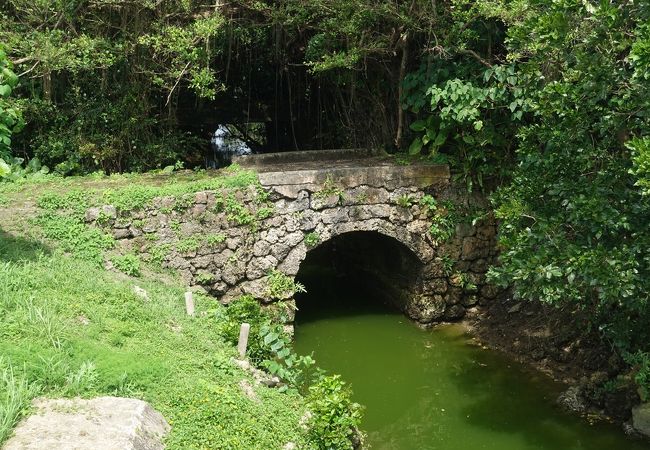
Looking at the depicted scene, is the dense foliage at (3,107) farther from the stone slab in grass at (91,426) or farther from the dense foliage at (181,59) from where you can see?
the dense foliage at (181,59)

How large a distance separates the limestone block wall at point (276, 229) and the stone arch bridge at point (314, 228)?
0.04 ft

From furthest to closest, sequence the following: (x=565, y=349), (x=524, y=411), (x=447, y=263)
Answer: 1. (x=447, y=263)
2. (x=565, y=349)
3. (x=524, y=411)

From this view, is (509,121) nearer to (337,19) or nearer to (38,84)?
(337,19)

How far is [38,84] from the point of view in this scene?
10.4m

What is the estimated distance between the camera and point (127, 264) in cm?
808

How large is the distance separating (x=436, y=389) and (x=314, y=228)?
104 inches

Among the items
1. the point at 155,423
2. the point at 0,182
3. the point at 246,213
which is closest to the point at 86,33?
the point at 0,182

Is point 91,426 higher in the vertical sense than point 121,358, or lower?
lower

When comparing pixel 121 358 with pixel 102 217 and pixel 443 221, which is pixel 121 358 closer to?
pixel 102 217

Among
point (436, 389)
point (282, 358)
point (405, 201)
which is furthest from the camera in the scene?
point (405, 201)

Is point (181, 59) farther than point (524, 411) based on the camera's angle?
Yes

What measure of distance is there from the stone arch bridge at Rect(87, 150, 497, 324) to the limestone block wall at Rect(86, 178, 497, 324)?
1 cm

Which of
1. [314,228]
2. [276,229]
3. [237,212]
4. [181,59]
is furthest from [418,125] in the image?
[181,59]

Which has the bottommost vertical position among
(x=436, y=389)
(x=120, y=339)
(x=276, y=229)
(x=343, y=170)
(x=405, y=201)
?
(x=436, y=389)
